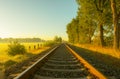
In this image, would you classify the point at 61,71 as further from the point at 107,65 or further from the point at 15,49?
the point at 15,49

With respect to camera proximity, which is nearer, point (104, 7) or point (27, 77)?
point (27, 77)

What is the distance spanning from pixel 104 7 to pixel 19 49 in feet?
51.4

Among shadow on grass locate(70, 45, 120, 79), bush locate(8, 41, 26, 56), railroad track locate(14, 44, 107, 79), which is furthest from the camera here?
bush locate(8, 41, 26, 56)

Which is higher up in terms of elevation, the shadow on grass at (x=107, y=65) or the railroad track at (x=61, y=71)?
the railroad track at (x=61, y=71)

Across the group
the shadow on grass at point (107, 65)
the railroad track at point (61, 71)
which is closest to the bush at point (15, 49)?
the shadow on grass at point (107, 65)

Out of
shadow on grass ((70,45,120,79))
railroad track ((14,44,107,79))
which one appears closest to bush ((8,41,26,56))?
shadow on grass ((70,45,120,79))

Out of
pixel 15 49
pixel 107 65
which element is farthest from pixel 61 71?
pixel 15 49

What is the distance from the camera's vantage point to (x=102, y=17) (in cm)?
3584

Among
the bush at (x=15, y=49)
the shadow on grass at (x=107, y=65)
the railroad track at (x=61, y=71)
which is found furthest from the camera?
the bush at (x=15, y=49)

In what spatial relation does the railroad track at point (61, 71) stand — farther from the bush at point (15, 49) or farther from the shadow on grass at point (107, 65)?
the bush at point (15, 49)

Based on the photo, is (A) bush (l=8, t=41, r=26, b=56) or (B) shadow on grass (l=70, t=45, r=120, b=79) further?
(A) bush (l=8, t=41, r=26, b=56)

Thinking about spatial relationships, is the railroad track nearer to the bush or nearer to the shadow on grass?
the shadow on grass

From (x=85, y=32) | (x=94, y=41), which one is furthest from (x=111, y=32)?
(x=85, y=32)

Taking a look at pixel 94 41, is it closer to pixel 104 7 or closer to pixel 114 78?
pixel 104 7
